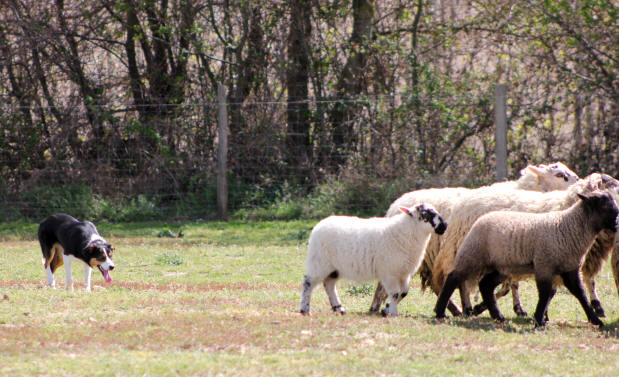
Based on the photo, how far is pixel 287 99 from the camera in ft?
61.9

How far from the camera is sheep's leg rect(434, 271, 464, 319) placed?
7.75 metres

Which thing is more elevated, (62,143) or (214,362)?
(62,143)

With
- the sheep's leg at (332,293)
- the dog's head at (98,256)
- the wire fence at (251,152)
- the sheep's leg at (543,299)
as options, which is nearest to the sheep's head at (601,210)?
the sheep's leg at (543,299)

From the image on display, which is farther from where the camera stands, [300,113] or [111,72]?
[111,72]

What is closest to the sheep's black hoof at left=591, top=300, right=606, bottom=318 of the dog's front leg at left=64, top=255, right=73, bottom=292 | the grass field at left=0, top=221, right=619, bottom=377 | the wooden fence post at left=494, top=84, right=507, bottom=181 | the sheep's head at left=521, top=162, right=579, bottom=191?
the grass field at left=0, top=221, right=619, bottom=377

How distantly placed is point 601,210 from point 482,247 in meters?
1.18

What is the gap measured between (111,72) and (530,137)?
33.2 feet

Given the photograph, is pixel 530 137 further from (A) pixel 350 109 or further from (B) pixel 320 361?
(B) pixel 320 361

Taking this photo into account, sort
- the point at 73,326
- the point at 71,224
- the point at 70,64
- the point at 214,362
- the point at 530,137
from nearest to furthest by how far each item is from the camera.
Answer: the point at 214,362
the point at 73,326
the point at 71,224
the point at 530,137
the point at 70,64

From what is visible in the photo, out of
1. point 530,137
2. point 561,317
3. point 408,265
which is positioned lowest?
point 561,317

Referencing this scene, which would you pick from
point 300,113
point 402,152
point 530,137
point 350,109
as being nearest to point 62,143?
point 300,113

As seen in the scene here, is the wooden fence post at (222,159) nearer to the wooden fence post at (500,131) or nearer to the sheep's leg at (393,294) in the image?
the wooden fence post at (500,131)

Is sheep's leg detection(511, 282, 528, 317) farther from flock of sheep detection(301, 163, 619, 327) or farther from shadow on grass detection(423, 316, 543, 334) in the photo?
shadow on grass detection(423, 316, 543, 334)

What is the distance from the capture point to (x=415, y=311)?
28.1 feet
